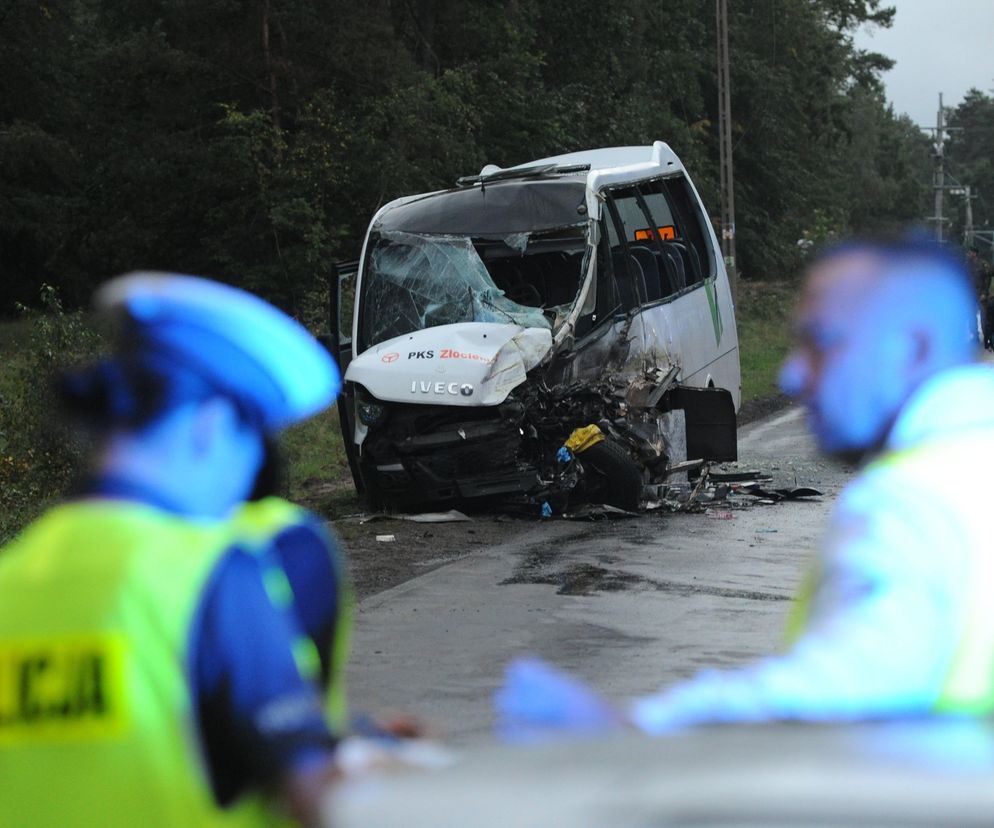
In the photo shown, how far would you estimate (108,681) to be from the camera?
75.1 inches

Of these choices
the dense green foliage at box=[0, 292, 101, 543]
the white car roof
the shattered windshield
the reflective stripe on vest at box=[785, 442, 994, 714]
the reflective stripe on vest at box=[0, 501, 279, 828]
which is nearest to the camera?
the reflective stripe on vest at box=[0, 501, 279, 828]

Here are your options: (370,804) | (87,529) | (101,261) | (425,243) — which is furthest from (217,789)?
(101,261)

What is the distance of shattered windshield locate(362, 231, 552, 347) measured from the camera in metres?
13.9

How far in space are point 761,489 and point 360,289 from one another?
4118 millimetres

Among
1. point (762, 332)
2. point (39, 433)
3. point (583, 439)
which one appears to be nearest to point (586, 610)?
point (583, 439)

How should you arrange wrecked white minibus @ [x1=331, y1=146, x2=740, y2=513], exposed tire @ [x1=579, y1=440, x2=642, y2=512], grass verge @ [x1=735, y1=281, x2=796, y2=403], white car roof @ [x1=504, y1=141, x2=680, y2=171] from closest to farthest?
wrecked white minibus @ [x1=331, y1=146, x2=740, y2=513]
exposed tire @ [x1=579, y1=440, x2=642, y2=512]
white car roof @ [x1=504, y1=141, x2=680, y2=171]
grass verge @ [x1=735, y1=281, x2=796, y2=403]

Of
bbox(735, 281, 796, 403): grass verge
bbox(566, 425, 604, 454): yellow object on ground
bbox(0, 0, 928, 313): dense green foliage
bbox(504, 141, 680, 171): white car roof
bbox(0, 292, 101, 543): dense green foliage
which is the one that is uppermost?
bbox(0, 0, 928, 313): dense green foliage

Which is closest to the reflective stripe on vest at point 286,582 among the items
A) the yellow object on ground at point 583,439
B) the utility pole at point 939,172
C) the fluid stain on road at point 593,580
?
the fluid stain on road at point 593,580

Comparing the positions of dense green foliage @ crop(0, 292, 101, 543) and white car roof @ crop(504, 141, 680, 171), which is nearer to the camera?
dense green foliage @ crop(0, 292, 101, 543)

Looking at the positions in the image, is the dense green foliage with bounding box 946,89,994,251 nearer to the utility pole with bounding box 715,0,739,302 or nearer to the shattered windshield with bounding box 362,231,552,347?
the utility pole with bounding box 715,0,739,302

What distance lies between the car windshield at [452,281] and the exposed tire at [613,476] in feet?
4.20

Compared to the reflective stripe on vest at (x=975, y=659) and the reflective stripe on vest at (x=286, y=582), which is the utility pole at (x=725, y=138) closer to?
the reflective stripe on vest at (x=286, y=582)

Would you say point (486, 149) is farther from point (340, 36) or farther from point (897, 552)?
point (897, 552)

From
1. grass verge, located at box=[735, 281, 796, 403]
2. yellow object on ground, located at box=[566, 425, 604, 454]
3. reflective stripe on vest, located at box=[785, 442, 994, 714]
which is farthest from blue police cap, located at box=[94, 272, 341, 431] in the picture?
grass verge, located at box=[735, 281, 796, 403]
